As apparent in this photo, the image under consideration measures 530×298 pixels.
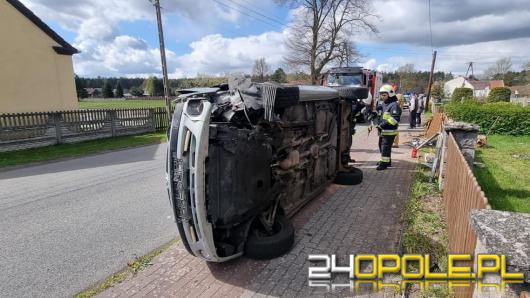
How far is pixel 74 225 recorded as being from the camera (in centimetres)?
497

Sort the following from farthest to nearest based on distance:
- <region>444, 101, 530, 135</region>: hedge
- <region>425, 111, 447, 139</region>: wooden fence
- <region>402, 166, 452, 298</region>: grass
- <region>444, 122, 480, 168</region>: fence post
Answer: <region>444, 101, 530, 135</region>: hedge → <region>425, 111, 447, 139</region>: wooden fence → <region>444, 122, 480, 168</region>: fence post → <region>402, 166, 452, 298</region>: grass

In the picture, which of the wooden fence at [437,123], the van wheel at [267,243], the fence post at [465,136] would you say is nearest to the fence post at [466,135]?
the fence post at [465,136]

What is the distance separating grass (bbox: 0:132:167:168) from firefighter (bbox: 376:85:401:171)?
977cm

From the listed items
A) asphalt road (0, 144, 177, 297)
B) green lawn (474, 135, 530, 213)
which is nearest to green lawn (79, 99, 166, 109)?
asphalt road (0, 144, 177, 297)

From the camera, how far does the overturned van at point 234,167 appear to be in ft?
10.0

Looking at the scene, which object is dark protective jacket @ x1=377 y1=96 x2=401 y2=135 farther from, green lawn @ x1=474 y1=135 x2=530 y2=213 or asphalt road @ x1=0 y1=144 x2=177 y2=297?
asphalt road @ x1=0 y1=144 x2=177 y2=297

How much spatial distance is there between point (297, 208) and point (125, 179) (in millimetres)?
4689

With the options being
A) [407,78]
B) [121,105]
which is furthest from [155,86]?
[407,78]

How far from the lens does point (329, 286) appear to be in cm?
330

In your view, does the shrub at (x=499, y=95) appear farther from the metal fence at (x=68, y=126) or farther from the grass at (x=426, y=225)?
the grass at (x=426, y=225)

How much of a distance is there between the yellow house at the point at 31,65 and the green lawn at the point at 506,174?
18385 mm

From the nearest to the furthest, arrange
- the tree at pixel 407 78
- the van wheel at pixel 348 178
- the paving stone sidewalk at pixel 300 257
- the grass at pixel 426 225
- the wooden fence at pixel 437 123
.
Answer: the paving stone sidewalk at pixel 300 257 < the grass at pixel 426 225 < the van wheel at pixel 348 178 < the wooden fence at pixel 437 123 < the tree at pixel 407 78

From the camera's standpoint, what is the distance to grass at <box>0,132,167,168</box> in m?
10.4

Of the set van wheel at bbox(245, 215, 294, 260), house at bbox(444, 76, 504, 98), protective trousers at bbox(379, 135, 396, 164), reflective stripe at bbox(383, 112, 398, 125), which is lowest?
van wheel at bbox(245, 215, 294, 260)
